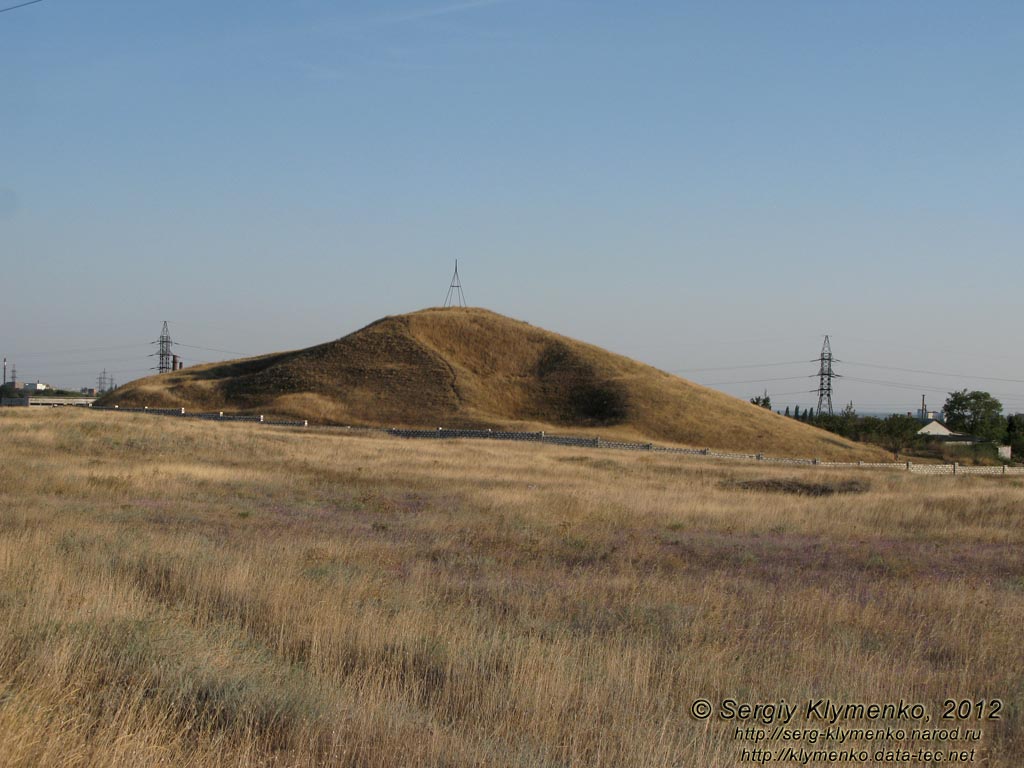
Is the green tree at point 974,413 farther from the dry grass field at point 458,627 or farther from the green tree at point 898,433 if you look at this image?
the dry grass field at point 458,627

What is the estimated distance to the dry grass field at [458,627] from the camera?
5.29 metres

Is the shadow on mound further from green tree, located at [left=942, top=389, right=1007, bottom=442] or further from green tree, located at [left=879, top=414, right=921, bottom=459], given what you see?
green tree, located at [left=942, top=389, right=1007, bottom=442]

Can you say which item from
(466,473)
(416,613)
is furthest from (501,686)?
(466,473)

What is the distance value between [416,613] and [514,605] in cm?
161

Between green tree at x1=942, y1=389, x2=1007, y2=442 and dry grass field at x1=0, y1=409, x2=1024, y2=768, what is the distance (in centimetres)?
11430

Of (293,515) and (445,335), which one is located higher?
(445,335)

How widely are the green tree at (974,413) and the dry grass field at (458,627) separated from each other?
114 m

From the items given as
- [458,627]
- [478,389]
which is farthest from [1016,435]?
[458,627]

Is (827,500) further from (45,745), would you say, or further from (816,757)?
(45,745)

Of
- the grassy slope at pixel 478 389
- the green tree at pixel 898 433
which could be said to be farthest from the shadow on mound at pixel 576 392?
the green tree at pixel 898 433

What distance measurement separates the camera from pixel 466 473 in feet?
101

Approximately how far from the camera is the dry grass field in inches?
208

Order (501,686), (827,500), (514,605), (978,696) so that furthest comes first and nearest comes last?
(827,500) < (514,605) < (978,696) < (501,686)

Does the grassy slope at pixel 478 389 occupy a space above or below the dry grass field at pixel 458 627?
above
